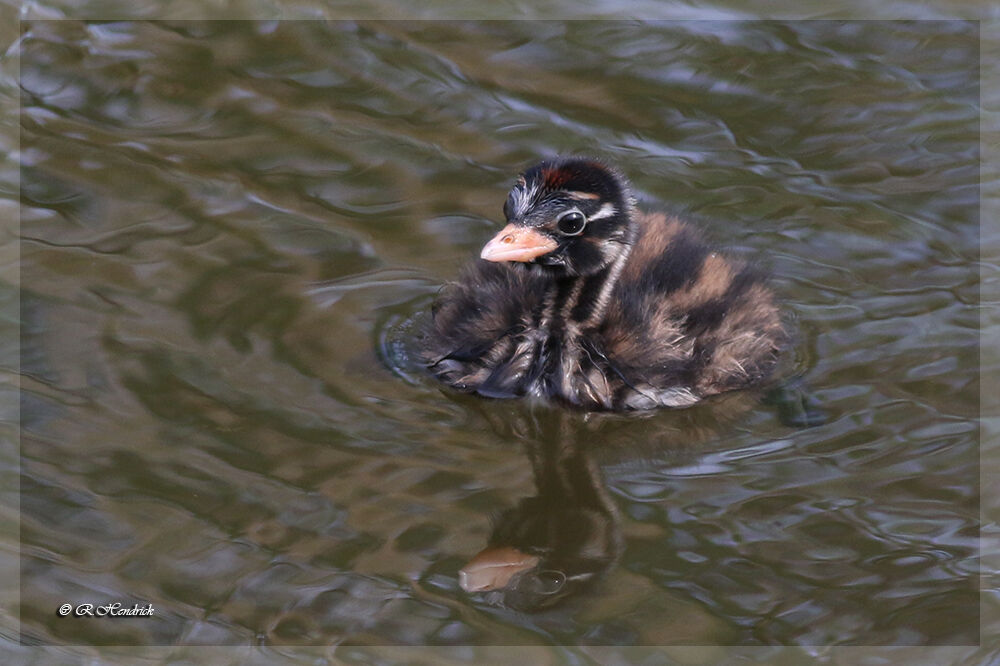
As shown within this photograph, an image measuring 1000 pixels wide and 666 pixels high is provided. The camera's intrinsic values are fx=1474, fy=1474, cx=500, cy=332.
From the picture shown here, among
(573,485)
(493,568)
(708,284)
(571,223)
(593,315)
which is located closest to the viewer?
(493,568)

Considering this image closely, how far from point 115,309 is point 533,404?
5.42ft

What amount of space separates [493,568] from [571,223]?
1.36 metres

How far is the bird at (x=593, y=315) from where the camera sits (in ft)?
17.5

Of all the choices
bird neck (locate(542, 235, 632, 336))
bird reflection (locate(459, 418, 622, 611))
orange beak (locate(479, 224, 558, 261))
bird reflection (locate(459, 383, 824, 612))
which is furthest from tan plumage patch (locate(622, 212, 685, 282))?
bird reflection (locate(459, 418, 622, 611))

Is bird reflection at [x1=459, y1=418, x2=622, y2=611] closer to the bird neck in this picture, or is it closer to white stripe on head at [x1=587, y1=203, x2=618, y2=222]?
the bird neck

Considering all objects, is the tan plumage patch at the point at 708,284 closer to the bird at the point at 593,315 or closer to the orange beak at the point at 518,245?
the bird at the point at 593,315

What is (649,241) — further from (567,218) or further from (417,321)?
(417,321)

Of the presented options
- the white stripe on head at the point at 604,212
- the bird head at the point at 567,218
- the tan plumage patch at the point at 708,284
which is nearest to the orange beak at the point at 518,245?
the bird head at the point at 567,218

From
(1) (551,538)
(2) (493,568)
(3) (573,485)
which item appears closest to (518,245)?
(3) (573,485)

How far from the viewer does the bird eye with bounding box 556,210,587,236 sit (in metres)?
5.29

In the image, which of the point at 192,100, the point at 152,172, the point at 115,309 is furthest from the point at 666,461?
the point at 192,100

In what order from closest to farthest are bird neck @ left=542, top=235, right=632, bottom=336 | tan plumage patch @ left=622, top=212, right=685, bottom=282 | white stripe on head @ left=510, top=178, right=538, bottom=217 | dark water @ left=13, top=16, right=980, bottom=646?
dark water @ left=13, top=16, right=980, bottom=646 < white stripe on head @ left=510, top=178, right=538, bottom=217 < bird neck @ left=542, top=235, right=632, bottom=336 < tan plumage patch @ left=622, top=212, right=685, bottom=282

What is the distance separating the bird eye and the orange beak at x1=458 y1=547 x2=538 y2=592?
4.06 feet

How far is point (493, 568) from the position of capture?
4.61m
